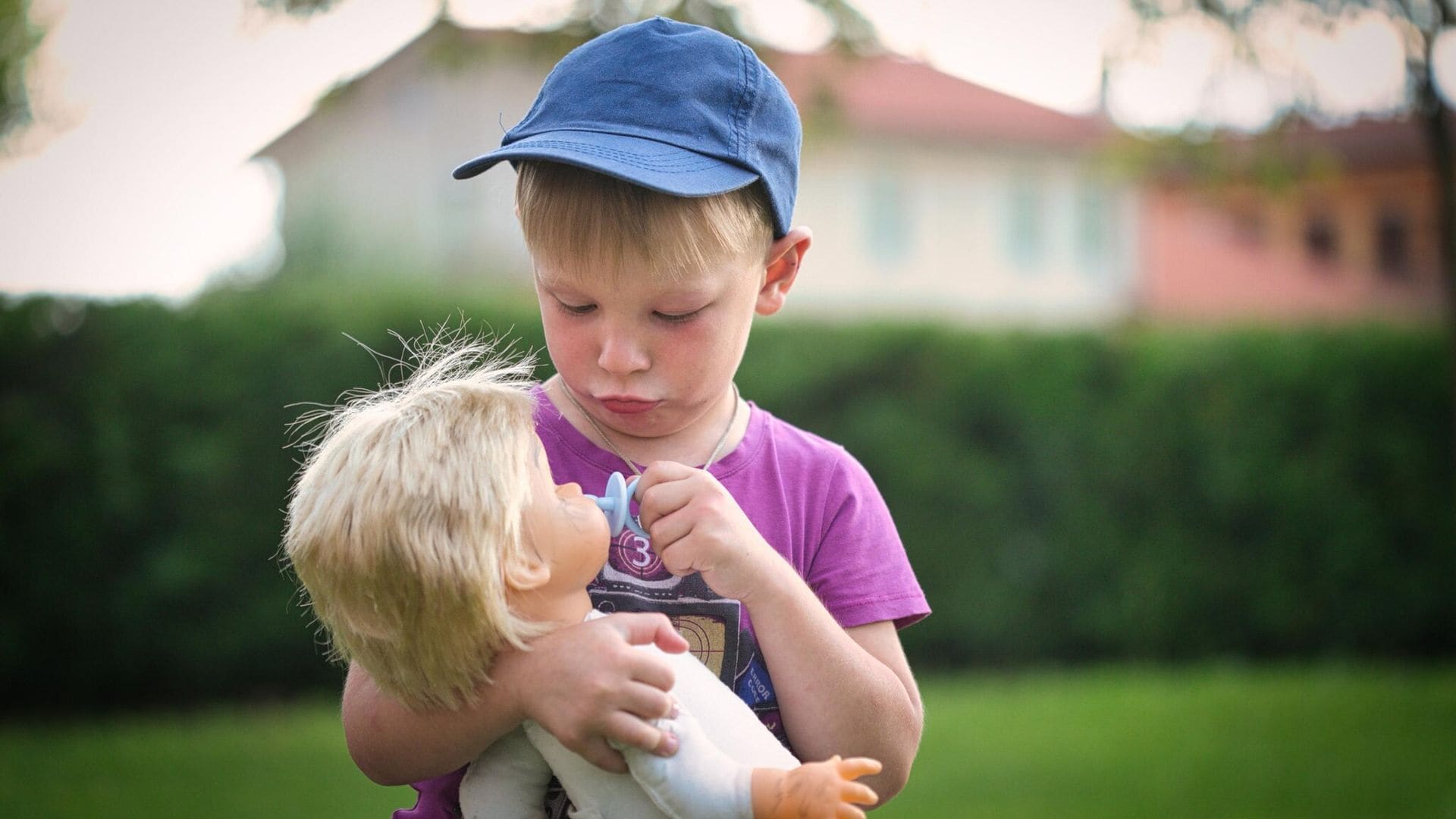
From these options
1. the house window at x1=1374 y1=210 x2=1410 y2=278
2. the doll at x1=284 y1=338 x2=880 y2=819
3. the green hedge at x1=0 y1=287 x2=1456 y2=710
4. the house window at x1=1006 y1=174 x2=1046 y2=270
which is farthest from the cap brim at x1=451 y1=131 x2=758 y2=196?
the house window at x1=1374 y1=210 x2=1410 y2=278

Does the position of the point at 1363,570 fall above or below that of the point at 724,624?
below

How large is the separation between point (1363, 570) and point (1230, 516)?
4.24 ft

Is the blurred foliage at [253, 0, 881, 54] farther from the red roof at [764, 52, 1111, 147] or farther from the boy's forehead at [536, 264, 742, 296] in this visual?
the red roof at [764, 52, 1111, 147]

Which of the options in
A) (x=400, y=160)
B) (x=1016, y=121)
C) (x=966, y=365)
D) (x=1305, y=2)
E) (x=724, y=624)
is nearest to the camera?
(x=724, y=624)

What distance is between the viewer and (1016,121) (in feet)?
95.5

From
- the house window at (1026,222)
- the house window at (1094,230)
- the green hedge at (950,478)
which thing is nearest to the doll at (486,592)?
the green hedge at (950,478)

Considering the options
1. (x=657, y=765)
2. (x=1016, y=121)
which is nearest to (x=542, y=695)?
(x=657, y=765)

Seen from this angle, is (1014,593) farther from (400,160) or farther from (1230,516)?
(400,160)

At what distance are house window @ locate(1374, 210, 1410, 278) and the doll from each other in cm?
3144

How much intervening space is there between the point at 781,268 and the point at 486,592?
0.79 m

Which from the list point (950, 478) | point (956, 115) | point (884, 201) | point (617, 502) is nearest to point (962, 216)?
point (884, 201)

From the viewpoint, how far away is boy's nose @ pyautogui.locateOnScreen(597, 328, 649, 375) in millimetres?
1960

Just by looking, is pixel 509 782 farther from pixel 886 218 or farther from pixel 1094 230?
pixel 1094 230

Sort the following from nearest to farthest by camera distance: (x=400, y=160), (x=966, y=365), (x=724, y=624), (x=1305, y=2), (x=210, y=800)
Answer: (x=724, y=624), (x=1305, y=2), (x=210, y=800), (x=966, y=365), (x=400, y=160)
